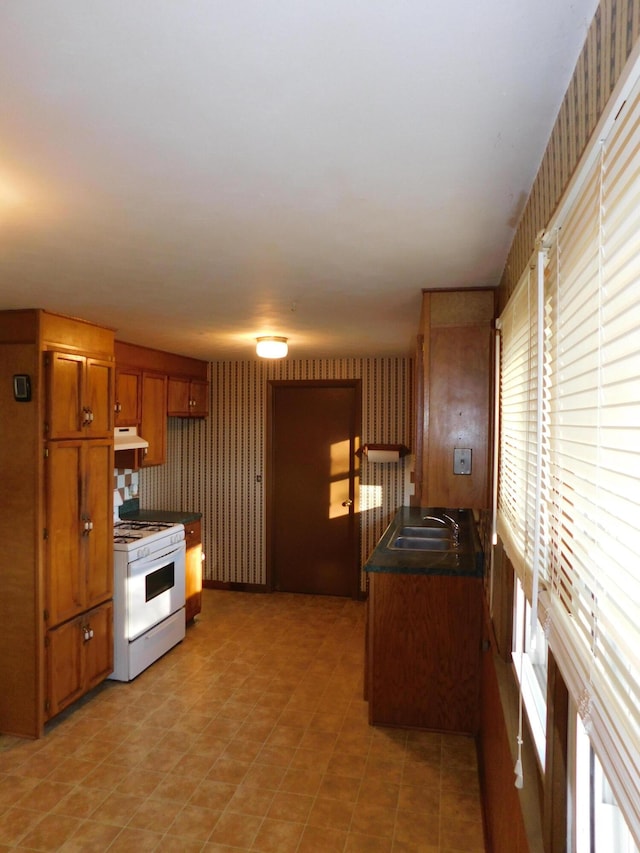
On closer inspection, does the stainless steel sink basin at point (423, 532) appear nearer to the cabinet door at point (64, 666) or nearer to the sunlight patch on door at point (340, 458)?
the sunlight patch on door at point (340, 458)

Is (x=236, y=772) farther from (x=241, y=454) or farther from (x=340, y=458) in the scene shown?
(x=241, y=454)

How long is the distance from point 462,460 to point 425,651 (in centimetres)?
128

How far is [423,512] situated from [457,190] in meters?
3.80

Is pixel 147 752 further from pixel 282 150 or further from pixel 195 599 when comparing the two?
pixel 282 150

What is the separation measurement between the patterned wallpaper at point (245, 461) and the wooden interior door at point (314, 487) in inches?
4.4

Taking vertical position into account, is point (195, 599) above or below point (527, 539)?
below

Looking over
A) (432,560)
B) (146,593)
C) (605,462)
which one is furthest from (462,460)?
(146,593)

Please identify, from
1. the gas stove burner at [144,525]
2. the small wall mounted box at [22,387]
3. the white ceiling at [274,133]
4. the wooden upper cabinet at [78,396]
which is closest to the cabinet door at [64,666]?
the gas stove burner at [144,525]

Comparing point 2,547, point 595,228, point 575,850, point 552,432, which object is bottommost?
point 575,850

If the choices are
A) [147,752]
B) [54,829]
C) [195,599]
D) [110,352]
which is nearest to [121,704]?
[147,752]

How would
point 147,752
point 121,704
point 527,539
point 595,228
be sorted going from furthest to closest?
point 121,704 → point 147,752 → point 527,539 → point 595,228

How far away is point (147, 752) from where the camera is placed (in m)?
2.99

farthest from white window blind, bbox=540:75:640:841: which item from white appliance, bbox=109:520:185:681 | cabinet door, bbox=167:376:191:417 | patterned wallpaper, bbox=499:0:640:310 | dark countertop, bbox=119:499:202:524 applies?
cabinet door, bbox=167:376:191:417

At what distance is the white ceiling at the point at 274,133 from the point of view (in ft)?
2.85
